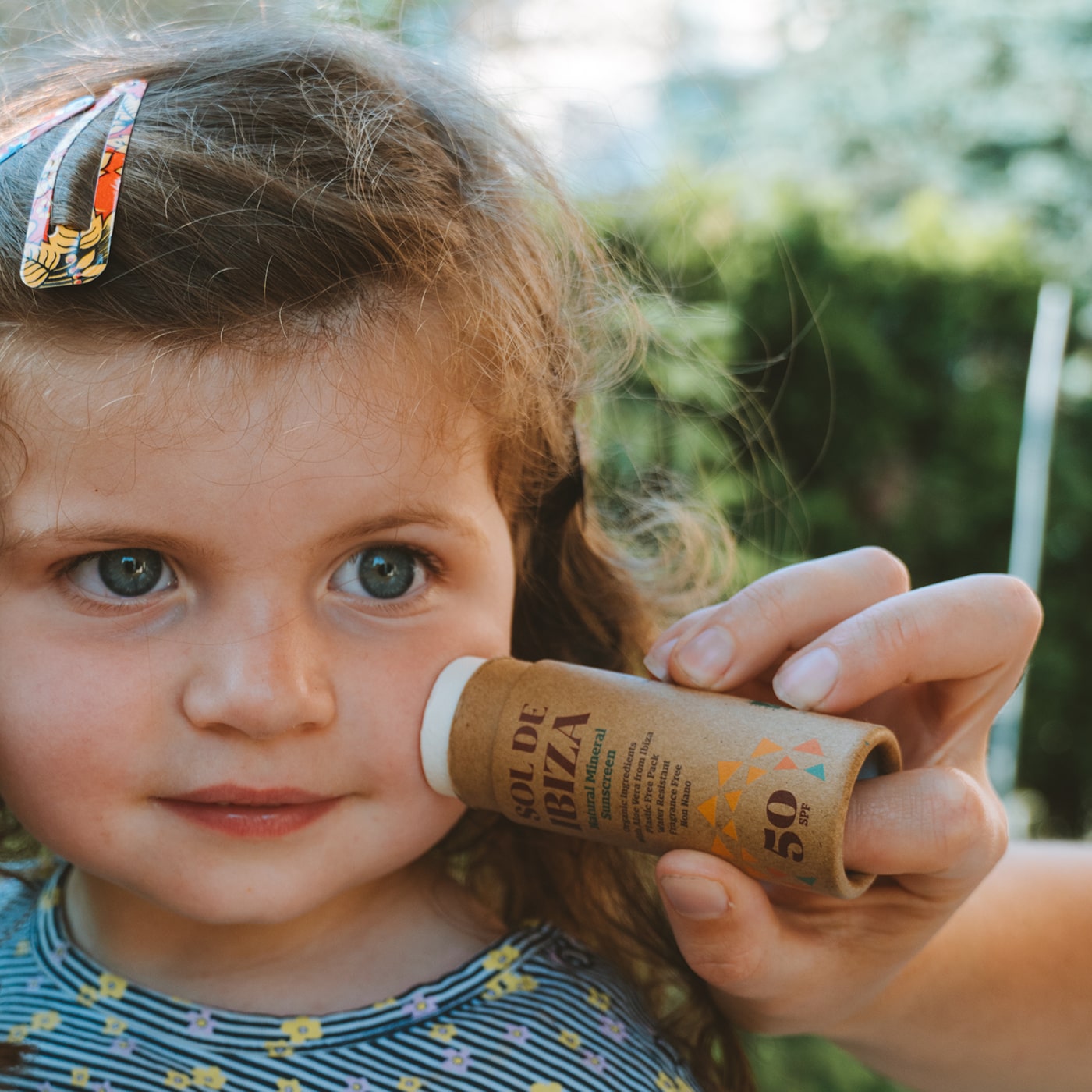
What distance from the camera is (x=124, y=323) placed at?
1059mm

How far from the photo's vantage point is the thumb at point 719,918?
105cm

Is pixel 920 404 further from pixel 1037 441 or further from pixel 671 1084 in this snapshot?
pixel 671 1084

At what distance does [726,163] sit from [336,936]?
25.3 feet

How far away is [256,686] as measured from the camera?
104cm

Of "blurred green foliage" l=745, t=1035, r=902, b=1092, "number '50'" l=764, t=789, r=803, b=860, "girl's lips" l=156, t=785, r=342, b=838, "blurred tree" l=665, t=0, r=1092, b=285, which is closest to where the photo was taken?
"number '50'" l=764, t=789, r=803, b=860

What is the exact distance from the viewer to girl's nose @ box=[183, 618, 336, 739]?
1.04 m

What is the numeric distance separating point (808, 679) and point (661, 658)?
0.15 meters

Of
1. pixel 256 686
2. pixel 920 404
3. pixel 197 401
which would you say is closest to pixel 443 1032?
pixel 256 686

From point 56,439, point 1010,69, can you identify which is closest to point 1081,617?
point 1010,69

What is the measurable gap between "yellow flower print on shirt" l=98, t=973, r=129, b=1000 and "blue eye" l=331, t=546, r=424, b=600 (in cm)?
48

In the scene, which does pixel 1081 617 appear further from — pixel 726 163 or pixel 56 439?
pixel 56 439

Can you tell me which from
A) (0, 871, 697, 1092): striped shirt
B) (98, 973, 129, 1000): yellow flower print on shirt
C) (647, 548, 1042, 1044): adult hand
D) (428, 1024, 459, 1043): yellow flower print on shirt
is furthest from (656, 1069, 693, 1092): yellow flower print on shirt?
(98, 973, 129, 1000): yellow flower print on shirt

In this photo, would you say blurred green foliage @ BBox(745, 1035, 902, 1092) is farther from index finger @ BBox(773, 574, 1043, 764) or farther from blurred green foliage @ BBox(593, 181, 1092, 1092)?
blurred green foliage @ BBox(593, 181, 1092, 1092)

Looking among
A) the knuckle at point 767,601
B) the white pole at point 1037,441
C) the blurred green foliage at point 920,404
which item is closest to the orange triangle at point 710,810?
the knuckle at point 767,601
